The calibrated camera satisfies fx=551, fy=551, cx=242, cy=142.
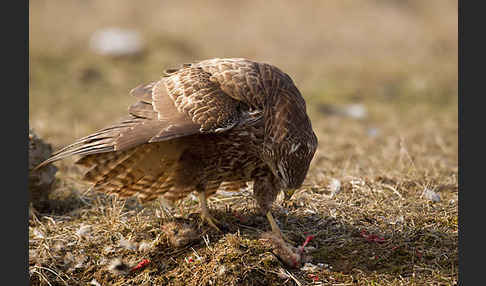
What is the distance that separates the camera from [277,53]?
12375mm

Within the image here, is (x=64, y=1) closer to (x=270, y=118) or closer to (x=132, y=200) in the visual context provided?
(x=132, y=200)

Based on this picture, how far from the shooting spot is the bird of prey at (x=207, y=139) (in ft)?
12.2

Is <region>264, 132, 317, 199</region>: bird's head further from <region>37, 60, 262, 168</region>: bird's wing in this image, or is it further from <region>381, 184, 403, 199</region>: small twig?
<region>381, 184, 403, 199</region>: small twig

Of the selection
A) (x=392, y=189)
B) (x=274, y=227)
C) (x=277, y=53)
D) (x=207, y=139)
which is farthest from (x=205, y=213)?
(x=277, y=53)

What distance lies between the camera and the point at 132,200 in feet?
17.1

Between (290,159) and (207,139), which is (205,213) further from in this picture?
(290,159)

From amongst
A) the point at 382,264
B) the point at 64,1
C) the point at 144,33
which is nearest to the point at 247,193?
the point at 382,264

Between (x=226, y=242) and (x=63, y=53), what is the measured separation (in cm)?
896

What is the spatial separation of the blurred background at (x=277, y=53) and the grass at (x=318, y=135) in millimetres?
46

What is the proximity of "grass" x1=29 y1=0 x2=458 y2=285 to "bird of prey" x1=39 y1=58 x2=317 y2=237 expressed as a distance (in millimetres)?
361

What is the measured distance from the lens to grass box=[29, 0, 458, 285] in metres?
3.89

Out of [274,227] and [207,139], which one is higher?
[207,139]

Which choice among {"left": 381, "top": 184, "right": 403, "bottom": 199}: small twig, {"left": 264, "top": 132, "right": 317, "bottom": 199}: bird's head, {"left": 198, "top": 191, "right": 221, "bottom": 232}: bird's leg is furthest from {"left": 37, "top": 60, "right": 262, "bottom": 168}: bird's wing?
{"left": 381, "top": 184, "right": 403, "bottom": 199}: small twig

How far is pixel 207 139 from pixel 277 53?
28.9ft
